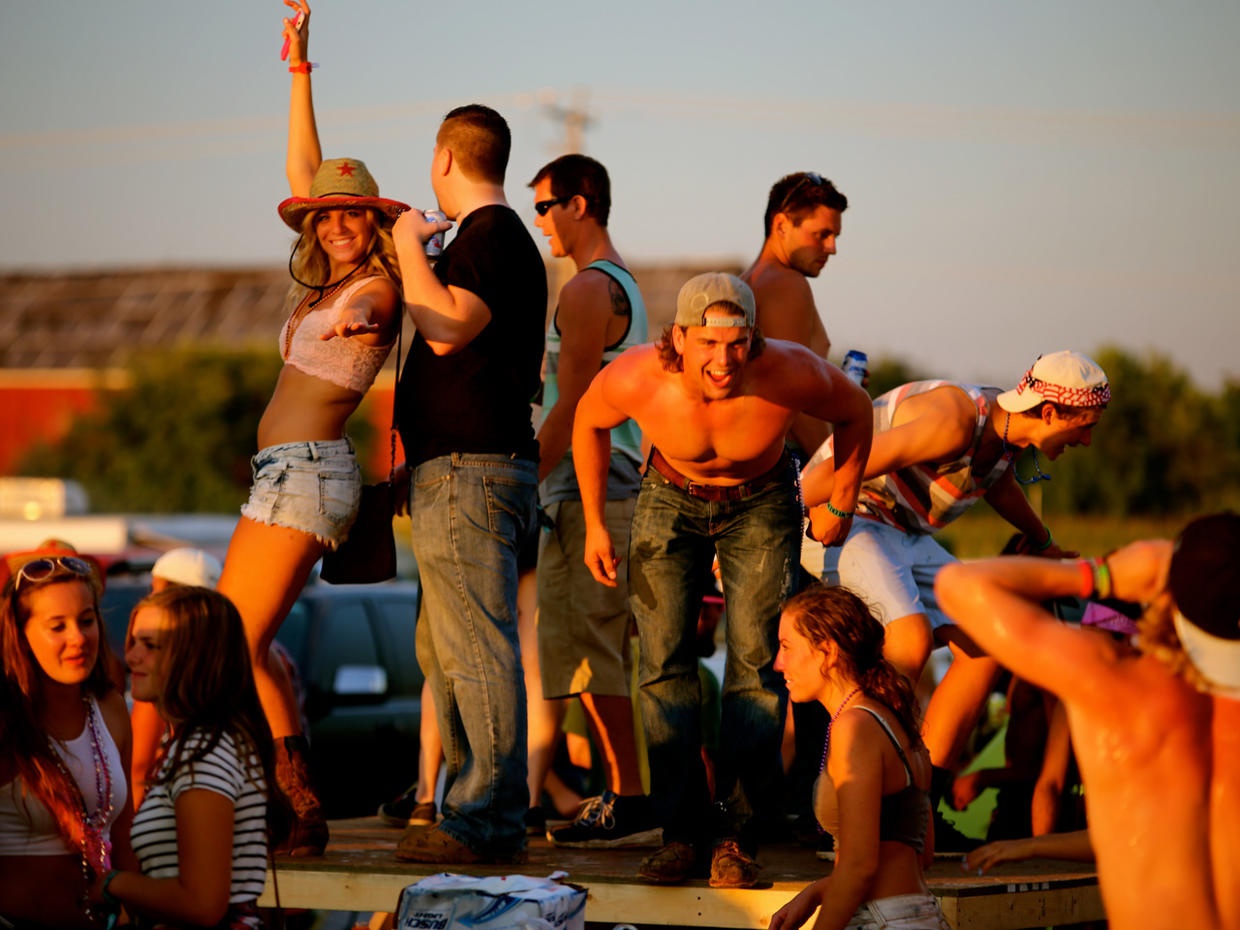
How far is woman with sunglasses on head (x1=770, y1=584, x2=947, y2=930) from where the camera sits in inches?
160

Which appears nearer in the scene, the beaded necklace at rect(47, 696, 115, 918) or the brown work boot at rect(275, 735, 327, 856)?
the beaded necklace at rect(47, 696, 115, 918)

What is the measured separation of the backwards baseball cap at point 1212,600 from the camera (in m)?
2.98

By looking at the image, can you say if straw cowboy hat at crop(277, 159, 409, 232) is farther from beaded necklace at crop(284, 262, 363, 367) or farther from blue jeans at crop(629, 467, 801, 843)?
blue jeans at crop(629, 467, 801, 843)

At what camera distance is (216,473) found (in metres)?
35.7

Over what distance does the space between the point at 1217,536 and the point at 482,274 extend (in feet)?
8.54

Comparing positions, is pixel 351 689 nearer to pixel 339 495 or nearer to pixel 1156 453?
pixel 339 495

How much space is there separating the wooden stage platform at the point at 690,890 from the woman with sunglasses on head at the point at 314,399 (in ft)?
0.85

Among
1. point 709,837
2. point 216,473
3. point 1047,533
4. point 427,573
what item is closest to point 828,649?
point 709,837

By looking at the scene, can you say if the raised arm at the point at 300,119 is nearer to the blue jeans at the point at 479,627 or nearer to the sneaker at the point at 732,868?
the blue jeans at the point at 479,627

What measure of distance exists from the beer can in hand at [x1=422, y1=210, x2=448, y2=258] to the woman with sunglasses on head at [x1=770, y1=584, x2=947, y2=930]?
1.64 meters

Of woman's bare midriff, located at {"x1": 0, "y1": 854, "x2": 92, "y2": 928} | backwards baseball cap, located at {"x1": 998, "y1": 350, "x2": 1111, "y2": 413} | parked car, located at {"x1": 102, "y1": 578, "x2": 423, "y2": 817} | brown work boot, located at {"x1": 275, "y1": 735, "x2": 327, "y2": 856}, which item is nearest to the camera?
woman's bare midriff, located at {"x1": 0, "y1": 854, "x2": 92, "y2": 928}

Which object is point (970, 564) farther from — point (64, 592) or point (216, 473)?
point (216, 473)

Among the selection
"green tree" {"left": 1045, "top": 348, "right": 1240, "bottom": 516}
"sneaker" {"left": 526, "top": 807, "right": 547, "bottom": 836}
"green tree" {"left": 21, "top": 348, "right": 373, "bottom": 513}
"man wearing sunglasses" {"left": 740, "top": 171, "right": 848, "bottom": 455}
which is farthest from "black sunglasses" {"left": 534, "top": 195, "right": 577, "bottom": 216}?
"green tree" {"left": 1045, "top": 348, "right": 1240, "bottom": 516}

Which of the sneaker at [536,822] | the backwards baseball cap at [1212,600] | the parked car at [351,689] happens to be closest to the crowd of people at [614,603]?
the backwards baseball cap at [1212,600]
